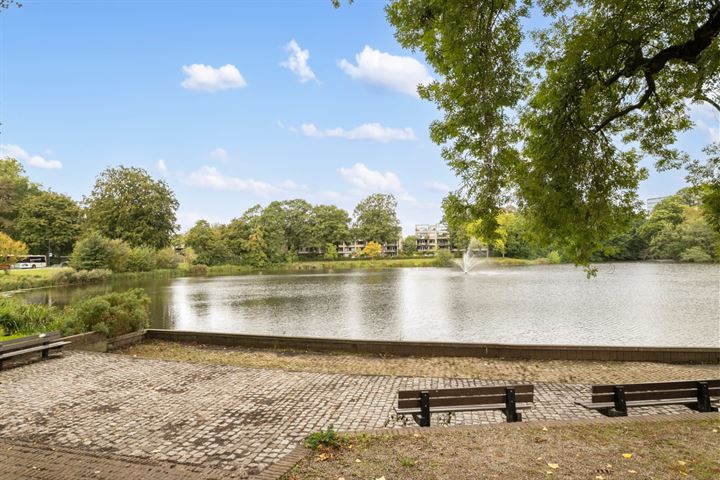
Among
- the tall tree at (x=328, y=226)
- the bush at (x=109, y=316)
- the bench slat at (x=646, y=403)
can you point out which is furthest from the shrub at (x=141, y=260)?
the bench slat at (x=646, y=403)

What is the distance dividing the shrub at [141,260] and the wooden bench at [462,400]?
5468 centimetres

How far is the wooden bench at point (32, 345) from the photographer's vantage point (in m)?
9.65

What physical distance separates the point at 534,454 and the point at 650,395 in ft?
6.78

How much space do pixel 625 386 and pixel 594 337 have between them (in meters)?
11.1

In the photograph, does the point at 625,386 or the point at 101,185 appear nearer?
the point at 625,386

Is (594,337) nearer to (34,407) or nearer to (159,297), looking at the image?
(34,407)

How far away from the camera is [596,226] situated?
7137 millimetres

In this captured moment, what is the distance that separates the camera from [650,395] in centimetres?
555

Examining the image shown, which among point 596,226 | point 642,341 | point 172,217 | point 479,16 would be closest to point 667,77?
point 596,226

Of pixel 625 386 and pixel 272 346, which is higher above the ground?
pixel 625 386

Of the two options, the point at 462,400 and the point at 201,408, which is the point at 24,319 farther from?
the point at 462,400

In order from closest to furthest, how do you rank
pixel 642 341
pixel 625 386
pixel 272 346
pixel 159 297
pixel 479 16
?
pixel 625 386 → pixel 479 16 → pixel 272 346 → pixel 642 341 → pixel 159 297

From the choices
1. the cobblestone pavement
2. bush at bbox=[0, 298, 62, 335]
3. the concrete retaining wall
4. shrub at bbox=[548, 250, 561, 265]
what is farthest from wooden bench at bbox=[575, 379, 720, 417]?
shrub at bbox=[548, 250, 561, 265]

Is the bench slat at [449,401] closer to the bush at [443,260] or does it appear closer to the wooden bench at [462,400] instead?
the wooden bench at [462,400]
